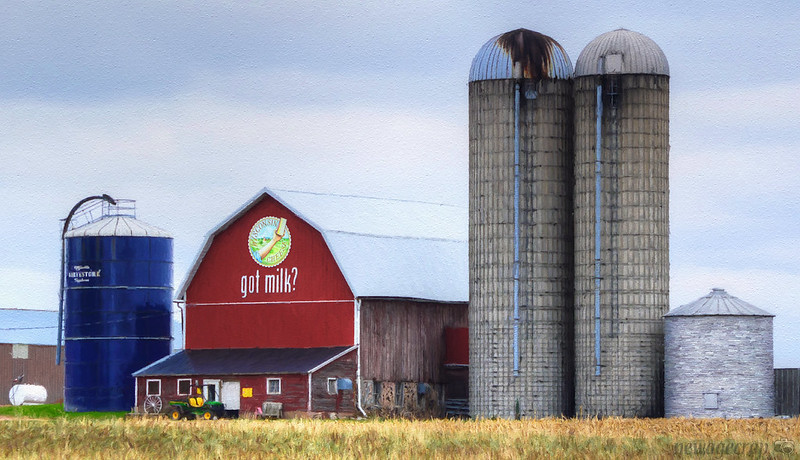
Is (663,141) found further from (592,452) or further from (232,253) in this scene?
(592,452)

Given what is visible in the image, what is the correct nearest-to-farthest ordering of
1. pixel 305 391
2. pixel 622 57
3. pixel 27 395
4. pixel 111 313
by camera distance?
1. pixel 622 57
2. pixel 305 391
3. pixel 111 313
4. pixel 27 395

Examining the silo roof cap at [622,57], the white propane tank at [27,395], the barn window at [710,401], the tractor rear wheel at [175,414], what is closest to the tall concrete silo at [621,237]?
the silo roof cap at [622,57]

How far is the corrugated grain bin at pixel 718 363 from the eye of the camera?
47.2 metres

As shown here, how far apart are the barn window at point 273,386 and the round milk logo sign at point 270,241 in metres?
4.62

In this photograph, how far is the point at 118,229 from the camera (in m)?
62.1

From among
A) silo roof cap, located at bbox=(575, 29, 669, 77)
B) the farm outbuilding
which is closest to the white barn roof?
silo roof cap, located at bbox=(575, 29, 669, 77)

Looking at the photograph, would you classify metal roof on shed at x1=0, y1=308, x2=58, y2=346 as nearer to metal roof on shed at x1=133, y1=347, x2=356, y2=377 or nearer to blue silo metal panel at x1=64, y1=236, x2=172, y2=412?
blue silo metal panel at x1=64, y1=236, x2=172, y2=412

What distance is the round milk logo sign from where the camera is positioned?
5559 cm

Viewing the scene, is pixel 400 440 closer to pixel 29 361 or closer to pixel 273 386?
pixel 273 386

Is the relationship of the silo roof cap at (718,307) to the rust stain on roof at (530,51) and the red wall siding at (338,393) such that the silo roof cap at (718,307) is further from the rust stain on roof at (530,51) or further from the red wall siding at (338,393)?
the red wall siding at (338,393)

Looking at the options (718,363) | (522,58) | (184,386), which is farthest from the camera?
(184,386)

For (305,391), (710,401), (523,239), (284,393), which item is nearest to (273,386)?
(284,393)

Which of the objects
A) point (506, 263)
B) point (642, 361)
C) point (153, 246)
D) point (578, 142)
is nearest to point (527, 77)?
point (578, 142)

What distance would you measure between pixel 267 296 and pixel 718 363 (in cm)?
1672
